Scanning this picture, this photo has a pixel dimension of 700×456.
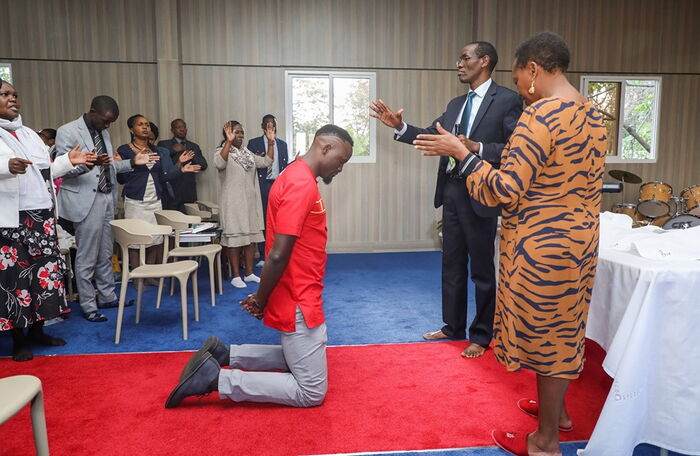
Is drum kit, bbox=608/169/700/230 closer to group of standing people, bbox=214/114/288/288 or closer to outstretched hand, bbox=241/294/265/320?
group of standing people, bbox=214/114/288/288

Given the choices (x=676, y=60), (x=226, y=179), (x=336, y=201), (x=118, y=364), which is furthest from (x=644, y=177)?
(x=118, y=364)

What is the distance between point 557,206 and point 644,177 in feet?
24.3

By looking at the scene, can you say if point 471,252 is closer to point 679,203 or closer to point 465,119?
point 465,119

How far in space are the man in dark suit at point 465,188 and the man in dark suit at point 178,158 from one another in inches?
154

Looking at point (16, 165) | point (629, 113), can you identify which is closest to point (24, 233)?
point (16, 165)

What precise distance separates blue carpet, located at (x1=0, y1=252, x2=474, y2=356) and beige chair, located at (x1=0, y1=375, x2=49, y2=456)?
168 centimetres

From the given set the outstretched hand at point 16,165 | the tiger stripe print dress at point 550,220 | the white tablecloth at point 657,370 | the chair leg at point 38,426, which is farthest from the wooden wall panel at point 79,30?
the white tablecloth at point 657,370

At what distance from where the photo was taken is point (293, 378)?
2328mm

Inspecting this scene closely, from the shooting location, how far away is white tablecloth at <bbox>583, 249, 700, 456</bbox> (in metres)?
1.77

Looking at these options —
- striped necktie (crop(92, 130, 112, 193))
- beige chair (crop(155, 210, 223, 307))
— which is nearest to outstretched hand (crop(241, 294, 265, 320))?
beige chair (crop(155, 210, 223, 307))

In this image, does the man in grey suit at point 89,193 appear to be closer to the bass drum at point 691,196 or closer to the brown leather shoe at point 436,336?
the brown leather shoe at point 436,336

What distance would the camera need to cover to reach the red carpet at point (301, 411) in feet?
6.77

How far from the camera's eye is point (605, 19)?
7547mm

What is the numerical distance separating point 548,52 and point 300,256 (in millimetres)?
1280
